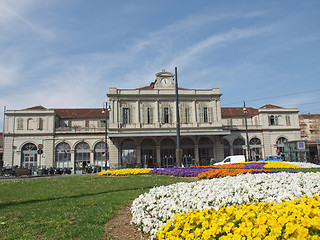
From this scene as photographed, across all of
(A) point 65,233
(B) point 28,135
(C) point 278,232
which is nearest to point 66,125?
(B) point 28,135

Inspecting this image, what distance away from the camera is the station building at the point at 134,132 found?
37.5 meters

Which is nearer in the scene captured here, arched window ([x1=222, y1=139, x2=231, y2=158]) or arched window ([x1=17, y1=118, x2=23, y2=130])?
arched window ([x1=17, y1=118, x2=23, y2=130])

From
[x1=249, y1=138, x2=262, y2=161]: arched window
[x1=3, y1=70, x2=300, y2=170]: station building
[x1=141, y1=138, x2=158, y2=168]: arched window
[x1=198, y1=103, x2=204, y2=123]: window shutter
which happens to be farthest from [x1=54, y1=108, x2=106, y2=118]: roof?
[x1=249, y1=138, x2=262, y2=161]: arched window

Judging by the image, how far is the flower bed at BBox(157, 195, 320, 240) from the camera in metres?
2.76

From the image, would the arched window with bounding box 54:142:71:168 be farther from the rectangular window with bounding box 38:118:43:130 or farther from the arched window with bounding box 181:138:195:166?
the arched window with bounding box 181:138:195:166

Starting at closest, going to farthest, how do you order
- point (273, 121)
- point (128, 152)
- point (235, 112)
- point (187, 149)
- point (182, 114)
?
Answer: point (128, 152) → point (182, 114) → point (187, 149) → point (273, 121) → point (235, 112)

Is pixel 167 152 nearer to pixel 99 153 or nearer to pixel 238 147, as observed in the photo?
pixel 99 153

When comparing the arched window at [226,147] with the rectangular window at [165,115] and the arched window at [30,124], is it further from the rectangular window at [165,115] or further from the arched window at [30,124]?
the arched window at [30,124]

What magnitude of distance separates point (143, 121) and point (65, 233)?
32.9m

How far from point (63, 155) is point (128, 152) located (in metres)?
9.46

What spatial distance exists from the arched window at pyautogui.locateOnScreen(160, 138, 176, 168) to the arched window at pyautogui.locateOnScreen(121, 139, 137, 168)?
150 inches

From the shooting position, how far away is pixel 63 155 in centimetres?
3881

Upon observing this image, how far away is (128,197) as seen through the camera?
8656 mm

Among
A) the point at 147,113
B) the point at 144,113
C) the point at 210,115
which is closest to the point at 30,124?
the point at 144,113
